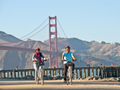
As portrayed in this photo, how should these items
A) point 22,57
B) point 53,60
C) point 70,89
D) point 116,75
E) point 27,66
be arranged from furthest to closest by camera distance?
point 22,57
point 27,66
point 53,60
point 116,75
point 70,89

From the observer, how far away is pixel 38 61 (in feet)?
43.5

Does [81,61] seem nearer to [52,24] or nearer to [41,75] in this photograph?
[52,24]

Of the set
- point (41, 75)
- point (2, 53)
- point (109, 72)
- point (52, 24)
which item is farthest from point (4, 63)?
point (41, 75)

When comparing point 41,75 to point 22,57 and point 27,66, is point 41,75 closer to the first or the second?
point 27,66

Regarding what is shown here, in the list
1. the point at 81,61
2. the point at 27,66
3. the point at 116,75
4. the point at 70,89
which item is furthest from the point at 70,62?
the point at 27,66

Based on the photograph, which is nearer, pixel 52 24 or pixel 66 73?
pixel 66 73

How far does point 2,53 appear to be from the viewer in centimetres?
18550

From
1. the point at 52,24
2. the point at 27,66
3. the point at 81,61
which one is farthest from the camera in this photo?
the point at 27,66

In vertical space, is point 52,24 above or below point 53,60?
above

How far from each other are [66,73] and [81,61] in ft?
487

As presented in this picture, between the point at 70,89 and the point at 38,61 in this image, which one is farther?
the point at 38,61

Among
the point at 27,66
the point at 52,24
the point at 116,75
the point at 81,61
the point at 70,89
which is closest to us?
the point at 70,89

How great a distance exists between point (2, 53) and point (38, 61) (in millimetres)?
174566

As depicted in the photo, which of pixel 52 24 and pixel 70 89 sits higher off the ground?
pixel 52 24
